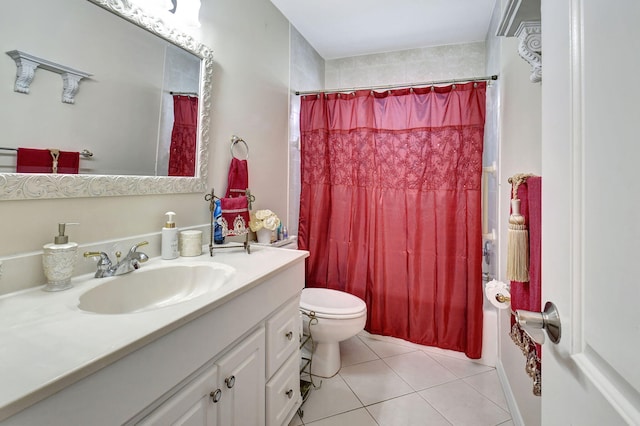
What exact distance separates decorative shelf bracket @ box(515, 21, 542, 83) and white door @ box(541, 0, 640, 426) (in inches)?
21.7

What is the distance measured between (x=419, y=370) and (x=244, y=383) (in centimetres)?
140

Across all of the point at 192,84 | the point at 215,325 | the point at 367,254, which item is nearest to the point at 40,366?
the point at 215,325

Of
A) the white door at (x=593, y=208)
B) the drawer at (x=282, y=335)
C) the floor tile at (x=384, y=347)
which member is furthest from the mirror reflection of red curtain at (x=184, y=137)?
the floor tile at (x=384, y=347)

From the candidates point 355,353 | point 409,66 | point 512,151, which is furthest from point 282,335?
point 409,66

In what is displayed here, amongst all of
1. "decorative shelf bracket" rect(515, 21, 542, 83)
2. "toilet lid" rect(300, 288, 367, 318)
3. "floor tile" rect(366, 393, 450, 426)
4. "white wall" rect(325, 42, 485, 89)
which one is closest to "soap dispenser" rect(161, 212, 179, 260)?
"toilet lid" rect(300, 288, 367, 318)

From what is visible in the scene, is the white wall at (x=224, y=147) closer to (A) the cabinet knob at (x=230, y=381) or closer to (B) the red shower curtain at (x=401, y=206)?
(B) the red shower curtain at (x=401, y=206)

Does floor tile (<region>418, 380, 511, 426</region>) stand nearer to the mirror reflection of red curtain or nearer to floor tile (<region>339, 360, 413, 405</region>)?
floor tile (<region>339, 360, 413, 405</region>)

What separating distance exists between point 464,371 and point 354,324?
88 cm

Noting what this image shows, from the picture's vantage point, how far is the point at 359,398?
1729 mm

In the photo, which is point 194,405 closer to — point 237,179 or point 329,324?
point 329,324

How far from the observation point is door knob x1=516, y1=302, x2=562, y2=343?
1.61ft

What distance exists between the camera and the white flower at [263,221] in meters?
1.81

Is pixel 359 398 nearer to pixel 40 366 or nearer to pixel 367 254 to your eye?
pixel 367 254

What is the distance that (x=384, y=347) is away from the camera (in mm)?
2273
